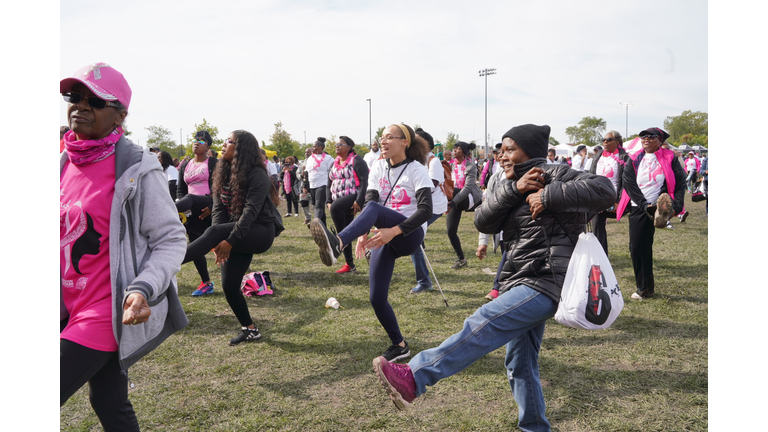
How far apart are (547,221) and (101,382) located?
2.32m

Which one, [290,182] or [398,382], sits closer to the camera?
[398,382]

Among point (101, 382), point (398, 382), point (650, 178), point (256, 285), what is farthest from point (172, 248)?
point (650, 178)

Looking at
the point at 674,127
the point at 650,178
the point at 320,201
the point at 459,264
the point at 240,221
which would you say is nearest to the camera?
the point at 240,221

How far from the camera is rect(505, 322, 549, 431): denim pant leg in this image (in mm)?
2918

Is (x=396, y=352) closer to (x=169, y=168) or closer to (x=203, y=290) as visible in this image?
(x=203, y=290)

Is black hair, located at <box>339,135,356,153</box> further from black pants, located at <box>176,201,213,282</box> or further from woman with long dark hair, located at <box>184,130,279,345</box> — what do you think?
woman with long dark hair, located at <box>184,130,279,345</box>

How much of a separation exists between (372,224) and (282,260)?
18.0ft

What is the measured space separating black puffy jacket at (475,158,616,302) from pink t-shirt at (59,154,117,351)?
1.97 m

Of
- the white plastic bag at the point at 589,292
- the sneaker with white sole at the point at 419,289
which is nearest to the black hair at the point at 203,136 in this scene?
the sneaker with white sole at the point at 419,289

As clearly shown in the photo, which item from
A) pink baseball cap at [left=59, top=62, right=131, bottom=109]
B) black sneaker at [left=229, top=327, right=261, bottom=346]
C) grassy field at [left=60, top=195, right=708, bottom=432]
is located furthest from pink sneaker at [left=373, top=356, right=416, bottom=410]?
black sneaker at [left=229, top=327, right=261, bottom=346]

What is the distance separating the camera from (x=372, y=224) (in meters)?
3.90

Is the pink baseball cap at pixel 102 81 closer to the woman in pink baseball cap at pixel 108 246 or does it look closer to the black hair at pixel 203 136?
the woman in pink baseball cap at pixel 108 246

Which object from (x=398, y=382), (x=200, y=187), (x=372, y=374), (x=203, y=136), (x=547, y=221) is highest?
(x=203, y=136)

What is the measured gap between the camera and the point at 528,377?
115 inches
